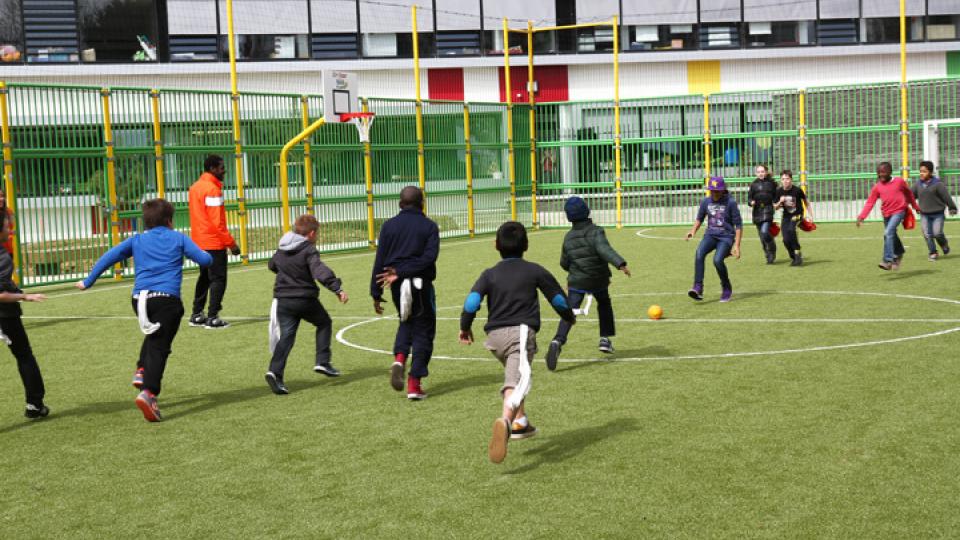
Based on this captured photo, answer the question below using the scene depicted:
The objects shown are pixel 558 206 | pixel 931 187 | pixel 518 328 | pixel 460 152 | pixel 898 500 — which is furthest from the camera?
pixel 558 206

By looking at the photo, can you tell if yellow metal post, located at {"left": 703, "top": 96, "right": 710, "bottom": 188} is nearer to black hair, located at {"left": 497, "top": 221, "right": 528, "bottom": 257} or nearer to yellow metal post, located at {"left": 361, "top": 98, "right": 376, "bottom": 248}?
yellow metal post, located at {"left": 361, "top": 98, "right": 376, "bottom": 248}

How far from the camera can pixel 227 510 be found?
732 cm

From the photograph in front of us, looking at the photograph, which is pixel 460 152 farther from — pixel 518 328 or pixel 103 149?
pixel 518 328

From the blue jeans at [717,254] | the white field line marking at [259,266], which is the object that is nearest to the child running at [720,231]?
the blue jeans at [717,254]

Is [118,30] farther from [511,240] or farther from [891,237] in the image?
[511,240]

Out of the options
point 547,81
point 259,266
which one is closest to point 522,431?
point 259,266

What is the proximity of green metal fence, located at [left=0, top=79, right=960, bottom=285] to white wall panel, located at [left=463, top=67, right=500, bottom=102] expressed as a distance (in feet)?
25.8

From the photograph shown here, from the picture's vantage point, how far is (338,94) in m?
27.5

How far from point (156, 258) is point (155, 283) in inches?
8.6

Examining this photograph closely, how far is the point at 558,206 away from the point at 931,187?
55.0 feet

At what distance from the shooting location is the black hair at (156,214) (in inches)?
417

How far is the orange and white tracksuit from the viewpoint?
1627 centimetres

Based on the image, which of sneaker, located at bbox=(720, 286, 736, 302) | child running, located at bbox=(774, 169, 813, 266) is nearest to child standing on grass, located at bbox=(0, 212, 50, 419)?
sneaker, located at bbox=(720, 286, 736, 302)

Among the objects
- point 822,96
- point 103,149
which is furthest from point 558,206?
point 103,149
